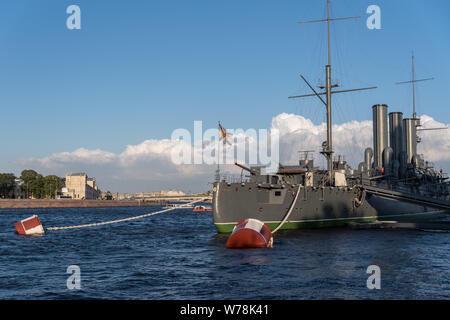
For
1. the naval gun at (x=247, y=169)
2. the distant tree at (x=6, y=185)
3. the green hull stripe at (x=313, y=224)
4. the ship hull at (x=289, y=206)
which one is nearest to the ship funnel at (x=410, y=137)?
the green hull stripe at (x=313, y=224)

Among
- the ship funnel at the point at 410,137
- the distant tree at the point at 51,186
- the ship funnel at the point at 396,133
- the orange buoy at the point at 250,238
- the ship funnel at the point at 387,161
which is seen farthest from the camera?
the distant tree at the point at 51,186

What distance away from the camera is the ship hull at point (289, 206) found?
103 feet

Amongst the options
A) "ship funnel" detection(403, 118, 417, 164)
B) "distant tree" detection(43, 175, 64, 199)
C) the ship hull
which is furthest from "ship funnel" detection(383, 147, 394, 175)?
"distant tree" detection(43, 175, 64, 199)

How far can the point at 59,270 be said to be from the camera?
18.0 m

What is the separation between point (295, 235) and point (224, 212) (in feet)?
18.8

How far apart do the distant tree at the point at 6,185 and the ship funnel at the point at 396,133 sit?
122266 millimetres

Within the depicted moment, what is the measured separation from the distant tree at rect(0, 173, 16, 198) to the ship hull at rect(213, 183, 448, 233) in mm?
124395

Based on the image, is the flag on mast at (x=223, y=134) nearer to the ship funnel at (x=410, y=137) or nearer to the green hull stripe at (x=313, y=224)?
the green hull stripe at (x=313, y=224)

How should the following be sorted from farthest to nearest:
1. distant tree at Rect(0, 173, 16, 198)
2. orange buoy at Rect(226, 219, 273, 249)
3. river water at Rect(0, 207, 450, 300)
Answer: distant tree at Rect(0, 173, 16, 198)
orange buoy at Rect(226, 219, 273, 249)
river water at Rect(0, 207, 450, 300)

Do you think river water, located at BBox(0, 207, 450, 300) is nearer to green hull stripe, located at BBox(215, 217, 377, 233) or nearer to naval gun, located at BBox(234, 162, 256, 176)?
green hull stripe, located at BBox(215, 217, 377, 233)

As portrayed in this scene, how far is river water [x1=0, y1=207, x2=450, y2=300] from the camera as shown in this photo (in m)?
13.7

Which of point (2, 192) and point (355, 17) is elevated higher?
point (355, 17)
